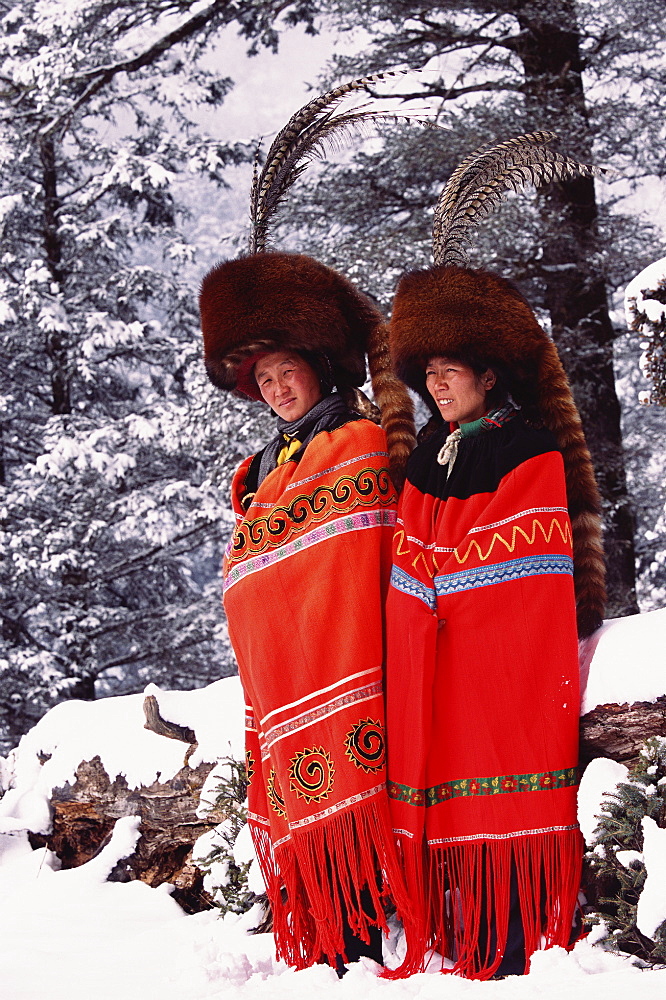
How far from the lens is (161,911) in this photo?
372cm

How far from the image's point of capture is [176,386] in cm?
1146

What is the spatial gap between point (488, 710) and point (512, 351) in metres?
1.11

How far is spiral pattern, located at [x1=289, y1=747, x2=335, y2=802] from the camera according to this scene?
9.20 ft

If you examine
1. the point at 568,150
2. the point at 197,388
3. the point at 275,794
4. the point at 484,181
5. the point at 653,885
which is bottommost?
the point at 653,885

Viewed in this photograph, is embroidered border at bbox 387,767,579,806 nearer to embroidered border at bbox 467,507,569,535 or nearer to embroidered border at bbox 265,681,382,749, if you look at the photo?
embroidered border at bbox 265,681,382,749

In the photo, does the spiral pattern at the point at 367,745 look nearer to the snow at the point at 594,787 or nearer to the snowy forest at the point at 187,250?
the snow at the point at 594,787

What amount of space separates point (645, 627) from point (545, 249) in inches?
217

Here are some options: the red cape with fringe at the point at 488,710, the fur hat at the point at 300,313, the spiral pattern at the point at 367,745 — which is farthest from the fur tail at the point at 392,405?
the spiral pattern at the point at 367,745

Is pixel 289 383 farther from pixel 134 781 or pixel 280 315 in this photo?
pixel 134 781

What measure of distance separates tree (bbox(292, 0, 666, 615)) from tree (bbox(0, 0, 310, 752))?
188 cm

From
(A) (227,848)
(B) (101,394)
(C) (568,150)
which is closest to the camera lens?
(A) (227,848)

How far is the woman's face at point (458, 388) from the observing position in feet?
9.52

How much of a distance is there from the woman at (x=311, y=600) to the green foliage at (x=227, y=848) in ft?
1.49

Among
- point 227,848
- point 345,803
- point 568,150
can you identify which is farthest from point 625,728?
point 568,150
